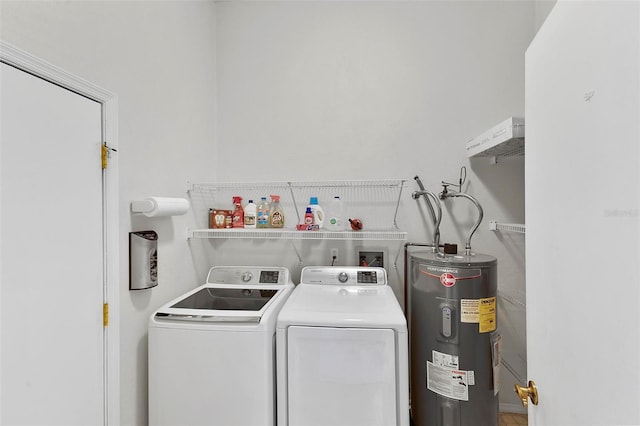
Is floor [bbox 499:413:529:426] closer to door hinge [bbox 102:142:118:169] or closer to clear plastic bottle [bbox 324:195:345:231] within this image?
Result: clear plastic bottle [bbox 324:195:345:231]

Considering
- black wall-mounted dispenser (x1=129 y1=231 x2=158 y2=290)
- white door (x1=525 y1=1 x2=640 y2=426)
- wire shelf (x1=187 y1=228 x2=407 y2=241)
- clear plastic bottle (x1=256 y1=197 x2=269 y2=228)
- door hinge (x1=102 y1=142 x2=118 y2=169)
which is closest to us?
white door (x1=525 y1=1 x2=640 y2=426)

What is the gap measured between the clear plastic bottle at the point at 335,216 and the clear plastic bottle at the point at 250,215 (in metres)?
0.54

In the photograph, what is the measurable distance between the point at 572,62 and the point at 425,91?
170 centimetres

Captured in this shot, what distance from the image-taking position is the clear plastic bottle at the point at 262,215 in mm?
2234

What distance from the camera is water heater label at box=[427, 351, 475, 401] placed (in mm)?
1633

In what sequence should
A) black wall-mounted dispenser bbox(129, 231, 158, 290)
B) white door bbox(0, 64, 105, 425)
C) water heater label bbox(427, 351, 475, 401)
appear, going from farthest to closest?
1. water heater label bbox(427, 351, 475, 401)
2. black wall-mounted dispenser bbox(129, 231, 158, 290)
3. white door bbox(0, 64, 105, 425)

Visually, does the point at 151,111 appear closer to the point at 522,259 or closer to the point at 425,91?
the point at 425,91

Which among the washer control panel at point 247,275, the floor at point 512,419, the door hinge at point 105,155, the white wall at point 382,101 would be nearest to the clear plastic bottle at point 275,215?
the white wall at point 382,101

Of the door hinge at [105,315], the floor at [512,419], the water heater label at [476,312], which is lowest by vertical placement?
the floor at [512,419]

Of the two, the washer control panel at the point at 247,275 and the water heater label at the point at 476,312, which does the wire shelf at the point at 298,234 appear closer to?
the washer control panel at the point at 247,275

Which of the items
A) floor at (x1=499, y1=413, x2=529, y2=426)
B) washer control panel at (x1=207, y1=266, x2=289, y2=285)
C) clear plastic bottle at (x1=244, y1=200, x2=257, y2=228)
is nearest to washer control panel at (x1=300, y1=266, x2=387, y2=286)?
washer control panel at (x1=207, y1=266, x2=289, y2=285)

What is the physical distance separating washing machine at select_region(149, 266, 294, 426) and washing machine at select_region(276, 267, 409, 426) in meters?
0.09

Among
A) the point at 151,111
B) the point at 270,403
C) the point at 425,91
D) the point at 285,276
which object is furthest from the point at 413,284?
the point at 151,111

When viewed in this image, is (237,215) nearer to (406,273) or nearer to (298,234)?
(298,234)
